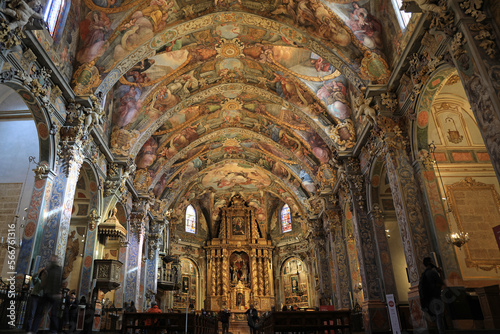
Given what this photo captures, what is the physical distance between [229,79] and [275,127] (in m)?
4.13

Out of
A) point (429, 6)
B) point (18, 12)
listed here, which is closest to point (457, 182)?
point (429, 6)

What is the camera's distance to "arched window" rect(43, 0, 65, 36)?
1035 centimetres

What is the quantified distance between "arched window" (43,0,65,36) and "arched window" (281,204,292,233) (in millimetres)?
23296

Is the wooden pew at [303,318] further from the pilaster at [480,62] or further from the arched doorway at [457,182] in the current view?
the pilaster at [480,62]

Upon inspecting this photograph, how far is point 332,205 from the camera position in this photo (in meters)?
18.4

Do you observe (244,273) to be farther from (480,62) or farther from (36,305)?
(480,62)

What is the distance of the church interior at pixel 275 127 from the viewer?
862 centimetres


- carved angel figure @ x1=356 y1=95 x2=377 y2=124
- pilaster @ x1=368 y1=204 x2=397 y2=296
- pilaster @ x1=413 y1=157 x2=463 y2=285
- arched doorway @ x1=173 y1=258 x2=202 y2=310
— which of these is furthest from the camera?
arched doorway @ x1=173 y1=258 x2=202 y2=310

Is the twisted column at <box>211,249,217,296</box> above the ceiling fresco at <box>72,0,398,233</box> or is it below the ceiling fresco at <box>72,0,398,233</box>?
below

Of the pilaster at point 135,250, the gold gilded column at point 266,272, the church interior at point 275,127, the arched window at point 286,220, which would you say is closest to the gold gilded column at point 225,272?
the gold gilded column at point 266,272

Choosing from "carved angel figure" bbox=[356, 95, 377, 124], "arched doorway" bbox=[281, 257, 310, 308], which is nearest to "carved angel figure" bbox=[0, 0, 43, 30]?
"carved angel figure" bbox=[356, 95, 377, 124]

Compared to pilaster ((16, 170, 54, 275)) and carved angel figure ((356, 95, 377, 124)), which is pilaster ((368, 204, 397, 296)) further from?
pilaster ((16, 170, 54, 275))

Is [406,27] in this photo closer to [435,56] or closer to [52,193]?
[435,56]

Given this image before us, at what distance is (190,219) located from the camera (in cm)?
3039
